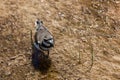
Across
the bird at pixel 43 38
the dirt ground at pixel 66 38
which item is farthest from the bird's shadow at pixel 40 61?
the bird at pixel 43 38

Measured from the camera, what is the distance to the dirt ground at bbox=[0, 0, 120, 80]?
8.20m

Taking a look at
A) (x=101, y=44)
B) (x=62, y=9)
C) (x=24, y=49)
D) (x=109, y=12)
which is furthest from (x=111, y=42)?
(x=24, y=49)

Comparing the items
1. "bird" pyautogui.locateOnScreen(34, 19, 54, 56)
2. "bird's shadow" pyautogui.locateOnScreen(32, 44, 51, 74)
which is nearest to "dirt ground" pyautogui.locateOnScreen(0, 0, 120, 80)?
"bird's shadow" pyautogui.locateOnScreen(32, 44, 51, 74)

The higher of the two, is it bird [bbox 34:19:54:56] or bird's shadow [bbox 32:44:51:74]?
bird [bbox 34:19:54:56]

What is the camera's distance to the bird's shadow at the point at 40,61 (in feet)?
26.8

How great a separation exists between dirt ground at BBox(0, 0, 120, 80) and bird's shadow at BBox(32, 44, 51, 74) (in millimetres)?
48

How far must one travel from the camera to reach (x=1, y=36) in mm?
8414

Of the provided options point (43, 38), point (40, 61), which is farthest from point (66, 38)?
point (43, 38)

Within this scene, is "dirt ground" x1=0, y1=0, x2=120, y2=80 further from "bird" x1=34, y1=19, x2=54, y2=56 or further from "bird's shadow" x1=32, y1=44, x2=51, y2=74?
"bird" x1=34, y1=19, x2=54, y2=56

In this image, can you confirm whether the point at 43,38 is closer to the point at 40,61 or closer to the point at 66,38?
the point at 40,61

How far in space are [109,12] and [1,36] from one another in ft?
8.40

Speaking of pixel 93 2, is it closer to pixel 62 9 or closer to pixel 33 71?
pixel 62 9

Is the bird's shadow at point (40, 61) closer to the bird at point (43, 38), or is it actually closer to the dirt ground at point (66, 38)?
the dirt ground at point (66, 38)

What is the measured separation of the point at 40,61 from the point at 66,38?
0.81m
